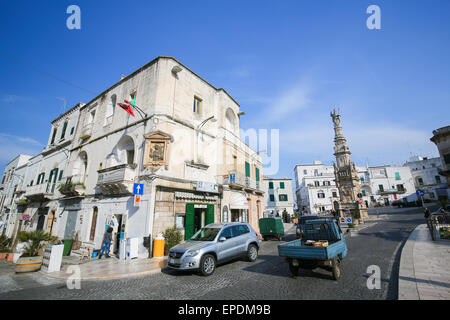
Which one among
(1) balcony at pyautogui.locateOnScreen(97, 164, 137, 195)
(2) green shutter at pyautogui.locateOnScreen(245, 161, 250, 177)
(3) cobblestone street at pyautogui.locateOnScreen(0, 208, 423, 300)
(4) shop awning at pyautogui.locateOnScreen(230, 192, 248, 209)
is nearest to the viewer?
(3) cobblestone street at pyautogui.locateOnScreen(0, 208, 423, 300)

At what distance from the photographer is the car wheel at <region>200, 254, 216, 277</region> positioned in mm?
6618

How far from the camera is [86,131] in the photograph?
17906mm

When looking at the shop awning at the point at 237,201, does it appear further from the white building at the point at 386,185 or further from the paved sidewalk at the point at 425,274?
the white building at the point at 386,185

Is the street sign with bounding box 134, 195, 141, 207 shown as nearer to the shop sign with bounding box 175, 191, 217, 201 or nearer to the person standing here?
the person standing

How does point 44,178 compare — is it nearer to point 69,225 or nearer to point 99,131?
point 69,225

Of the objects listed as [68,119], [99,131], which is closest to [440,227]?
[99,131]

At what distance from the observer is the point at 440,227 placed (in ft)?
37.2

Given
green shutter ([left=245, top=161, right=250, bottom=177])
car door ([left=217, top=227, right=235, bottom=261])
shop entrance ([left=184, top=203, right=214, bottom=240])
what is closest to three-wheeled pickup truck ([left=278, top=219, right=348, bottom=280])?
car door ([left=217, top=227, right=235, bottom=261])

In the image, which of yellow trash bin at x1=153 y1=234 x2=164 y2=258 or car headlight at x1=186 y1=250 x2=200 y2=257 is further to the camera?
yellow trash bin at x1=153 y1=234 x2=164 y2=258

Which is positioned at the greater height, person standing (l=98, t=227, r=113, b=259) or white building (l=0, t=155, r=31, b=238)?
white building (l=0, t=155, r=31, b=238)

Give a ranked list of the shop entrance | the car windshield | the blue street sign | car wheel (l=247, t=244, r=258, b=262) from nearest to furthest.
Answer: the car windshield → car wheel (l=247, t=244, r=258, b=262) → the blue street sign → the shop entrance

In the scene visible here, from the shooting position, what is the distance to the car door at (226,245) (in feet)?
24.3
